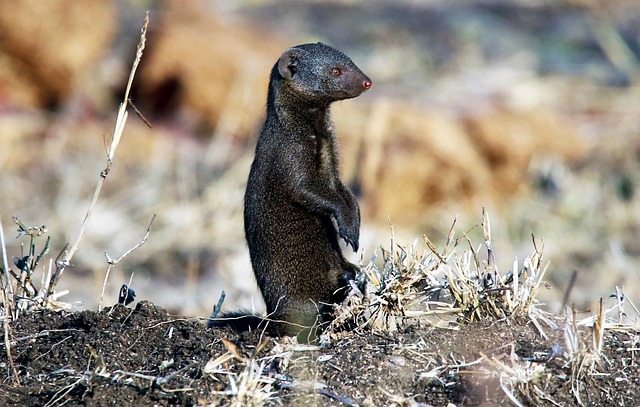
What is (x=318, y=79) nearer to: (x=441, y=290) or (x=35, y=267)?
(x=441, y=290)

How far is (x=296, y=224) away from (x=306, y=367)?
93cm

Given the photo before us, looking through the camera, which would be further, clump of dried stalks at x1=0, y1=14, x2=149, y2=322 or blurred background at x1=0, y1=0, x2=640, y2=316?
blurred background at x1=0, y1=0, x2=640, y2=316

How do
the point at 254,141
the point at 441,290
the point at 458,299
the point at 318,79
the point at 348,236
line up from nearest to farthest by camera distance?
the point at 458,299
the point at 441,290
the point at 348,236
the point at 318,79
the point at 254,141

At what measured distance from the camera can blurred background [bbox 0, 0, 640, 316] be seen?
24.3ft

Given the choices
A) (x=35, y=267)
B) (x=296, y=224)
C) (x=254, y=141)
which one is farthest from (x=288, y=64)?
(x=254, y=141)

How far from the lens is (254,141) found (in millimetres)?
8695

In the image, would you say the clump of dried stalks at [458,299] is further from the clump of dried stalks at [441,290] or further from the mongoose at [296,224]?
the mongoose at [296,224]

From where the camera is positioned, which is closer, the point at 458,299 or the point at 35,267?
the point at 458,299

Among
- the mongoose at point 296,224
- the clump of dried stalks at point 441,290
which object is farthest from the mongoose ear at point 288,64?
the clump of dried stalks at point 441,290

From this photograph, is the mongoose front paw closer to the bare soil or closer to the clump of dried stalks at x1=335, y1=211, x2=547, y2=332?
the clump of dried stalks at x1=335, y1=211, x2=547, y2=332

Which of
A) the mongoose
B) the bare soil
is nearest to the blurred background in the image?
the mongoose

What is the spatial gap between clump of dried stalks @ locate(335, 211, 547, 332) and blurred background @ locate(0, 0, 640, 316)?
273cm

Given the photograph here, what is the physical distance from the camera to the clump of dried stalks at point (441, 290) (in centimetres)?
331

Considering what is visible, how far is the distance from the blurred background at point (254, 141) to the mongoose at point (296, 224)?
2.20m
